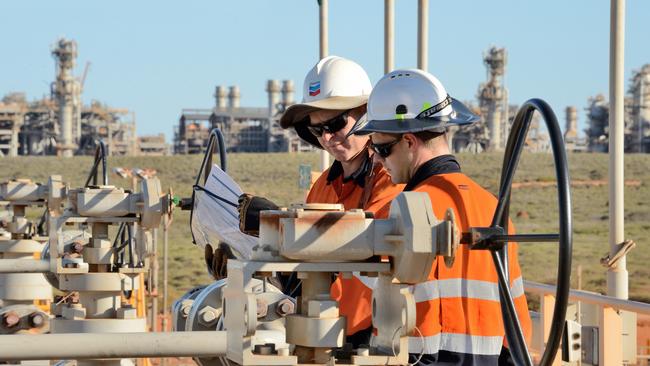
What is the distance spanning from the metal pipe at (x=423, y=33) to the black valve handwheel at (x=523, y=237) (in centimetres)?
572

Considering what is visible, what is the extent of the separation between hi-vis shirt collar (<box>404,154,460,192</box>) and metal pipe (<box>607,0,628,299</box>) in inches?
128

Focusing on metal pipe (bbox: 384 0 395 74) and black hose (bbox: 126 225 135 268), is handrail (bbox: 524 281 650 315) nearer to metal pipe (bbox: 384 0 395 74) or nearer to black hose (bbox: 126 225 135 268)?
black hose (bbox: 126 225 135 268)

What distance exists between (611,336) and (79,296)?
2479 millimetres

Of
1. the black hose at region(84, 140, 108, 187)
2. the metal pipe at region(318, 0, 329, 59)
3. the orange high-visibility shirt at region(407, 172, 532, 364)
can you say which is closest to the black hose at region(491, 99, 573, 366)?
the orange high-visibility shirt at region(407, 172, 532, 364)

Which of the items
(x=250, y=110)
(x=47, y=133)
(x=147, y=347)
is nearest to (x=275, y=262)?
(x=147, y=347)

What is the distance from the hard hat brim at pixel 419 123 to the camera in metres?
3.71

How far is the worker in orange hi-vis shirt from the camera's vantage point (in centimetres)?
453

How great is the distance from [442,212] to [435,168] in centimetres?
22

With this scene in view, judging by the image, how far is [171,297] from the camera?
33969mm

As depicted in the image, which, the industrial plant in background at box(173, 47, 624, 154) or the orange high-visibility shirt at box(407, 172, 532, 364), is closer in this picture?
the orange high-visibility shirt at box(407, 172, 532, 364)

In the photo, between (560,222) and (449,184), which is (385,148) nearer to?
(449,184)

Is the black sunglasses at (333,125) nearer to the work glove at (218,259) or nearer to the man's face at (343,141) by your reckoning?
the man's face at (343,141)

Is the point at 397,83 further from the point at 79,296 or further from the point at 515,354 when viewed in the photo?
the point at 79,296

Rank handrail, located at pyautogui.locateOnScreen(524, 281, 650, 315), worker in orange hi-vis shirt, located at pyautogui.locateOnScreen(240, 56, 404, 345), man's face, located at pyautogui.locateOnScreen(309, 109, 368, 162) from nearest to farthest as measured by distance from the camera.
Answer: worker in orange hi-vis shirt, located at pyautogui.locateOnScreen(240, 56, 404, 345) < man's face, located at pyautogui.locateOnScreen(309, 109, 368, 162) < handrail, located at pyautogui.locateOnScreen(524, 281, 650, 315)
